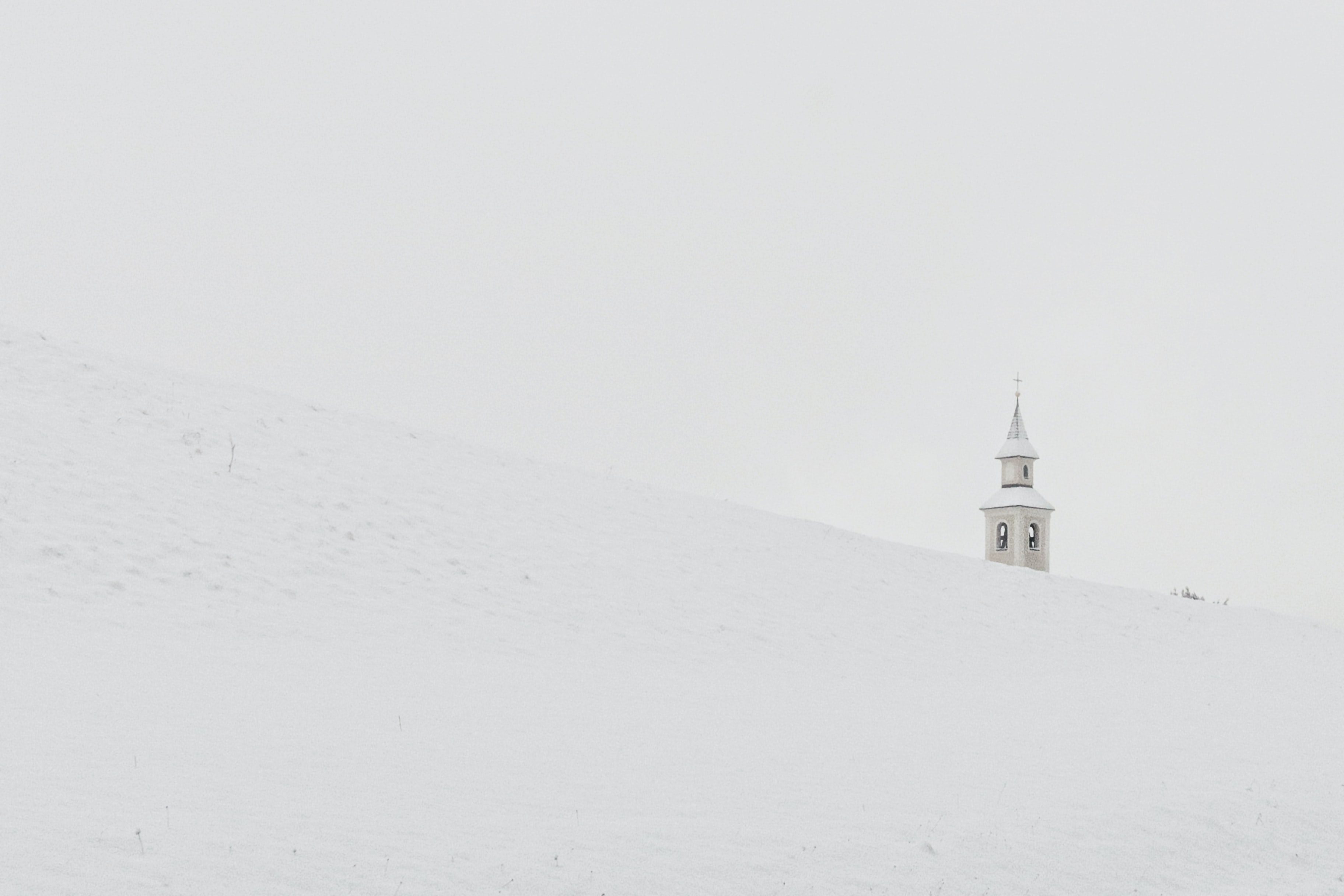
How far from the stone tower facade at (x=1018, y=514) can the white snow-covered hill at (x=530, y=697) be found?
49.7m

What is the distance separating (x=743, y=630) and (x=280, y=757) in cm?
1185

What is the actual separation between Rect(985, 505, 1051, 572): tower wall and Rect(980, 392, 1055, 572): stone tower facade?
2 cm

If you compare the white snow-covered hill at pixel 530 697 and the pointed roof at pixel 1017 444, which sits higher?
the pointed roof at pixel 1017 444

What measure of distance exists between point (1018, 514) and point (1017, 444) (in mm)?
5465

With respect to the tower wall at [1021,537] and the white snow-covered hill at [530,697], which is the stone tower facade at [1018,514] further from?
the white snow-covered hill at [530,697]

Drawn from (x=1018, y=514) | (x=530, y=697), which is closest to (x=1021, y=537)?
(x=1018, y=514)

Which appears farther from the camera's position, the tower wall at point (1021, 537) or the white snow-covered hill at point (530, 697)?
the tower wall at point (1021, 537)

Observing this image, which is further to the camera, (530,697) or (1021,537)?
(1021,537)

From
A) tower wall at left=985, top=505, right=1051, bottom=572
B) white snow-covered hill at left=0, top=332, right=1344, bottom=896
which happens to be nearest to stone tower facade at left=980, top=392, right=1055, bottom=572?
tower wall at left=985, top=505, right=1051, bottom=572

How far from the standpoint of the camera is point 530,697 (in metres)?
13.5

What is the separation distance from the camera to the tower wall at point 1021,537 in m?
77.4

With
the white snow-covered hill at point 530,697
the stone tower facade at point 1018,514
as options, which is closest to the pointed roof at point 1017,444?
the stone tower facade at point 1018,514

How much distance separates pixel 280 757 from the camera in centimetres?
960

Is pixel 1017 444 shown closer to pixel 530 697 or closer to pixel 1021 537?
pixel 1021 537
